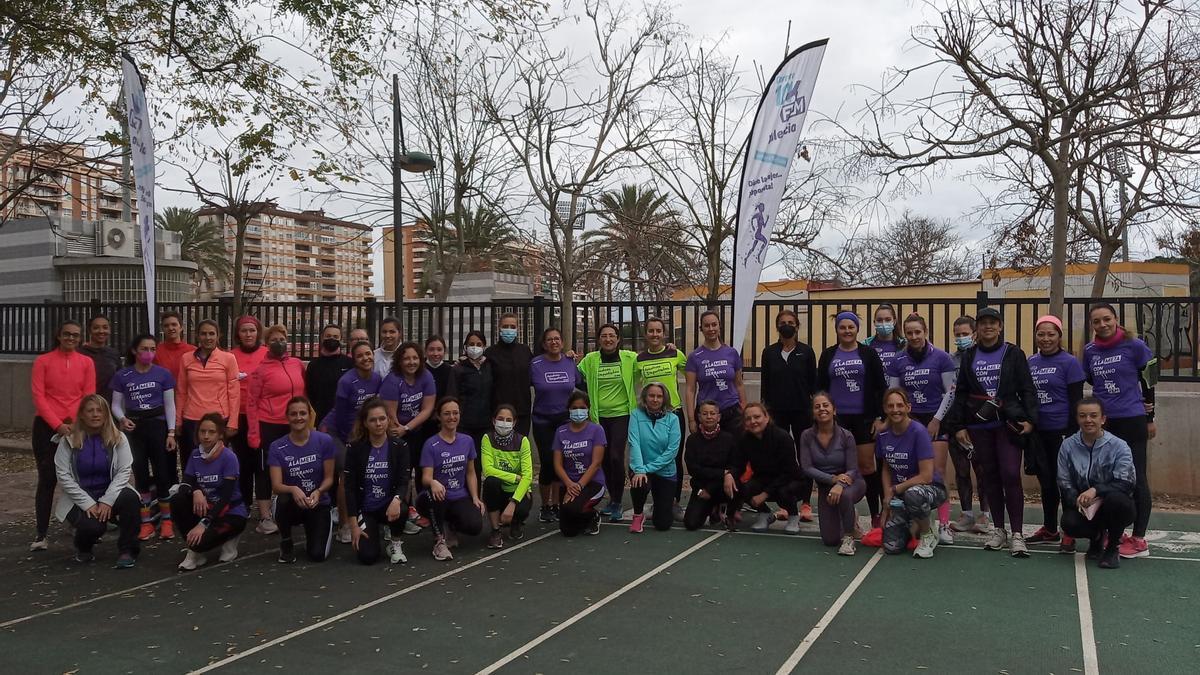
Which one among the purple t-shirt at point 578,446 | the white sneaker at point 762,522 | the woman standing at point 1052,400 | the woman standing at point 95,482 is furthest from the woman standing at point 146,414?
the woman standing at point 1052,400

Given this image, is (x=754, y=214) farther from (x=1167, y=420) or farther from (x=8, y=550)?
(x=8, y=550)

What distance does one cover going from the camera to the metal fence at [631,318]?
9133 mm

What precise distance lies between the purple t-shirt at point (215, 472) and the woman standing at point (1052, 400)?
20.4 ft

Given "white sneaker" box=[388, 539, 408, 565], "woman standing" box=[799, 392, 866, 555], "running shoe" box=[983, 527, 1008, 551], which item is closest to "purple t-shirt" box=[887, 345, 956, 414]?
→ "woman standing" box=[799, 392, 866, 555]

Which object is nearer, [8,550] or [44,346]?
[8,550]

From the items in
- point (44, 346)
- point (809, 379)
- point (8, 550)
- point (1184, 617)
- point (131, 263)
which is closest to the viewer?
point (1184, 617)

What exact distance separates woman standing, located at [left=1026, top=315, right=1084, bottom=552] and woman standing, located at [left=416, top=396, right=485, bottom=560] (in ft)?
14.5

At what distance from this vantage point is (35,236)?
21.9m

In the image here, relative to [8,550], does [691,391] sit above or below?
above

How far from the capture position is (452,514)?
6867 mm

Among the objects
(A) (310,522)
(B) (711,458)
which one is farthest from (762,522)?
(A) (310,522)

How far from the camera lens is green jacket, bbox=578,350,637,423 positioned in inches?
315

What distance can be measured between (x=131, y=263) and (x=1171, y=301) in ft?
69.7

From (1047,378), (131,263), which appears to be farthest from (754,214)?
(131,263)
